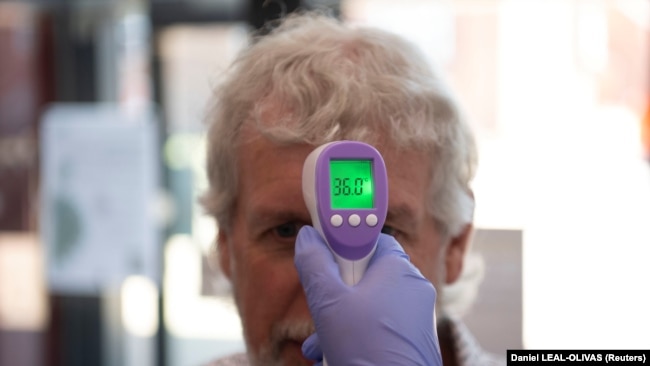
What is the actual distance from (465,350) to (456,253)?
125 mm

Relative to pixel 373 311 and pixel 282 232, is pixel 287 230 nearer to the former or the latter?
pixel 282 232

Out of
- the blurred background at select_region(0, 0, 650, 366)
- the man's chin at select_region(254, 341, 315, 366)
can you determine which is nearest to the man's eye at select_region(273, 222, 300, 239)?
the man's chin at select_region(254, 341, 315, 366)

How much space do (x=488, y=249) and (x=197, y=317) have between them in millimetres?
2414

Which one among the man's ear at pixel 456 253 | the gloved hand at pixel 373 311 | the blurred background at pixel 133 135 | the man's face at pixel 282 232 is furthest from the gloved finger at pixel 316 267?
the blurred background at pixel 133 135

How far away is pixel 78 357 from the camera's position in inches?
139

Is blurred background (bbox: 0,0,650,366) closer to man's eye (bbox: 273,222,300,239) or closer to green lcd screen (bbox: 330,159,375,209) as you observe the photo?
A: man's eye (bbox: 273,222,300,239)

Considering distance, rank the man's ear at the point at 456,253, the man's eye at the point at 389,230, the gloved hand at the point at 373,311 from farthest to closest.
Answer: the man's ear at the point at 456,253
the man's eye at the point at 389,230
the gloved hand at the point at 373,311

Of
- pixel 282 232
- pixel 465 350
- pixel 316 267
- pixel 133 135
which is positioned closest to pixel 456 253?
pixel 465 350

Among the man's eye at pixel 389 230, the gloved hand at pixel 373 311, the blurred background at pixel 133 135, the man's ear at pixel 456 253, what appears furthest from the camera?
the blurred background at pixel 133 135

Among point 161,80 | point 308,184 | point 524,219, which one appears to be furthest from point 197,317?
point 308,184

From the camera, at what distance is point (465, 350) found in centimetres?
103

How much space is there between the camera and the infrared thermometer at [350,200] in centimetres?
71

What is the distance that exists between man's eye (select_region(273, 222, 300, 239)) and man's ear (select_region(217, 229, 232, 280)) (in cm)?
16

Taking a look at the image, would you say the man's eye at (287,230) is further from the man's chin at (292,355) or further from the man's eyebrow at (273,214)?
the man's chin at (292,355)
